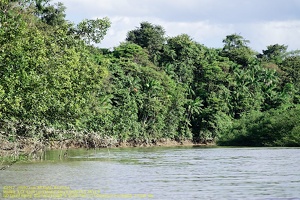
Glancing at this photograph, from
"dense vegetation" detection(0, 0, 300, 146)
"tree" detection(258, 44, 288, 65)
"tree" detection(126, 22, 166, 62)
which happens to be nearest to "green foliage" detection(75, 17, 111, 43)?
"dense vegetation" detection(0, 0, 300, 146)

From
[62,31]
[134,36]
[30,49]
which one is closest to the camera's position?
[30,49]

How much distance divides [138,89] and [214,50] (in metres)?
21.8

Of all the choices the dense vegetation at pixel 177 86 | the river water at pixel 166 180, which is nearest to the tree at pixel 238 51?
the dense vegetation at pixel 177 86

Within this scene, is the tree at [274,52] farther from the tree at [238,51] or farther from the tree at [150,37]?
the tree at [150,37]

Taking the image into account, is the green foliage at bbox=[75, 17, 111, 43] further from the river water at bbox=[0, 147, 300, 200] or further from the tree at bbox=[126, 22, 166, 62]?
the tree at bbox=[126, 22, 166, 62]

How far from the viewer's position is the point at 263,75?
287 feet

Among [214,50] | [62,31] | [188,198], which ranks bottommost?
[188,198]

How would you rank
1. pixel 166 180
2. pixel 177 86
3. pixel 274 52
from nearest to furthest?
1. pixel 166 180
2. pixel 177 86
3. pixel 274 52

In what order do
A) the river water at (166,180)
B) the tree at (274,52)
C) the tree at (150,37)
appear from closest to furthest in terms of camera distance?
the river water at (166,180)
the tree at (150,37)
the tree at (274,52)

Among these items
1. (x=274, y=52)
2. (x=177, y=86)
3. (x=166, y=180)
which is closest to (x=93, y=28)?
(x=166, y=180)

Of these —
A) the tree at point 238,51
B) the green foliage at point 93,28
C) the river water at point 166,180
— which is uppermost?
the tree at point 238,51

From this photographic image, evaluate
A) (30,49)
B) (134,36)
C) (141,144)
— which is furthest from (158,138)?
Answer: (30,49)

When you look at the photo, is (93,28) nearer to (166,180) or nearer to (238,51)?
(166,180)

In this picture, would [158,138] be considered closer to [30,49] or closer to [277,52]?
[277,52]
